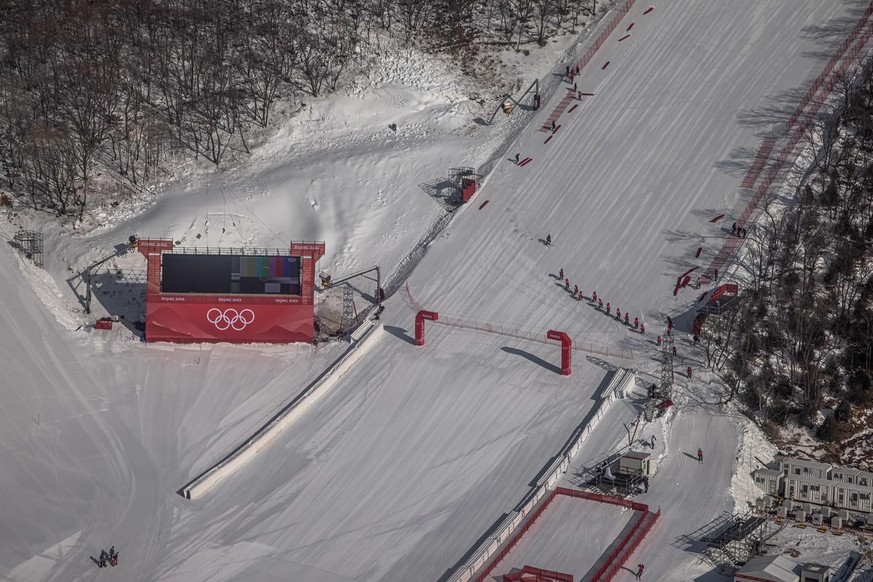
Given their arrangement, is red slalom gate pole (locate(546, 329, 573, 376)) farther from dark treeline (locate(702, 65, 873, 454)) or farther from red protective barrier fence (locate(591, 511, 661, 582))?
red protective barrier fence (locate(591, 511, 661, 582))

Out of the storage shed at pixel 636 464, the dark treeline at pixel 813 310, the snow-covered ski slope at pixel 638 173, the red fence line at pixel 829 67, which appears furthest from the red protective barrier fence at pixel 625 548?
the red fence line at pixel 829 67

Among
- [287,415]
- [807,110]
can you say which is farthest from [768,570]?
[807,110]

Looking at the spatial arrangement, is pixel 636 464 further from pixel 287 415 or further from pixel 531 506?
pixel 287 415

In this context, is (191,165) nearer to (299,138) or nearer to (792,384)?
(299,138)

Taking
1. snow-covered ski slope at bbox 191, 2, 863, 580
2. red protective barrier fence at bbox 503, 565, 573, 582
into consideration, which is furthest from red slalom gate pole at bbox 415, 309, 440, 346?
red protective barrier fence at bbox 503, 565, 573, 582

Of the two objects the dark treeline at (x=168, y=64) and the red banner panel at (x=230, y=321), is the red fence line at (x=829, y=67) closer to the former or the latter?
the dark treeline at (x=168, y=64)
